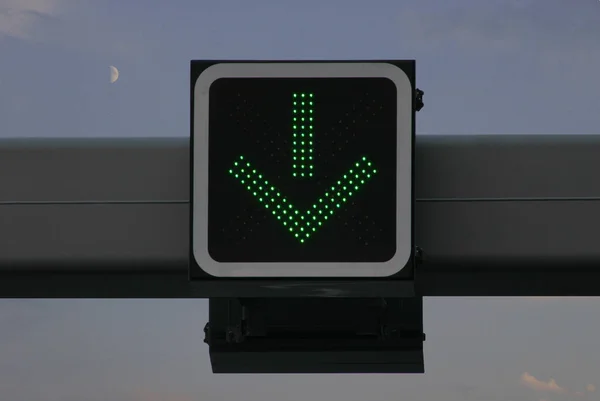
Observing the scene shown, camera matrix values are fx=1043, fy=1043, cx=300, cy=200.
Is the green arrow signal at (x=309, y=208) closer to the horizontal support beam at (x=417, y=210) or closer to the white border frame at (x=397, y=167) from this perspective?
the white border frame at (x=397, y=167)

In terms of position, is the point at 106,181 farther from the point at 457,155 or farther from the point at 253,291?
the point at 457,155

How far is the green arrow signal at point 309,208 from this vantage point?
2930 mm

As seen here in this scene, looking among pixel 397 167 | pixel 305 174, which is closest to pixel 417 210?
pixel 397 167

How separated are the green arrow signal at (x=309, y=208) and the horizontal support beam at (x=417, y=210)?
1.47 feet

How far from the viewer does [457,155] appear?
3393 mm

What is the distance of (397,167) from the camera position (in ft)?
9.59

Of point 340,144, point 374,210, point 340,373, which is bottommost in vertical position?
point 340,373

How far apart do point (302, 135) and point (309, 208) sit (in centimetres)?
21

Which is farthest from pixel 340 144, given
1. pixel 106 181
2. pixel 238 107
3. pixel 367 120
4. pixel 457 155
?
pixel 106 181

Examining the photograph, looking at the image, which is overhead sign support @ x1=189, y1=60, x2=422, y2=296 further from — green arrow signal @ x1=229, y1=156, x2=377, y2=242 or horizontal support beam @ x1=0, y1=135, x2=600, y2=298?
horizontal support beam @ x1=0, y1=135, x2=600, y2=298

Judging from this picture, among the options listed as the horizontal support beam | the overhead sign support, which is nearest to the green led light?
the overhead sign support

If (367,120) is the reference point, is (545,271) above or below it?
below

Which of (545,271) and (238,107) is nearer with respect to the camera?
(238,107)

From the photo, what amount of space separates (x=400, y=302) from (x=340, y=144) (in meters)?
0.78
